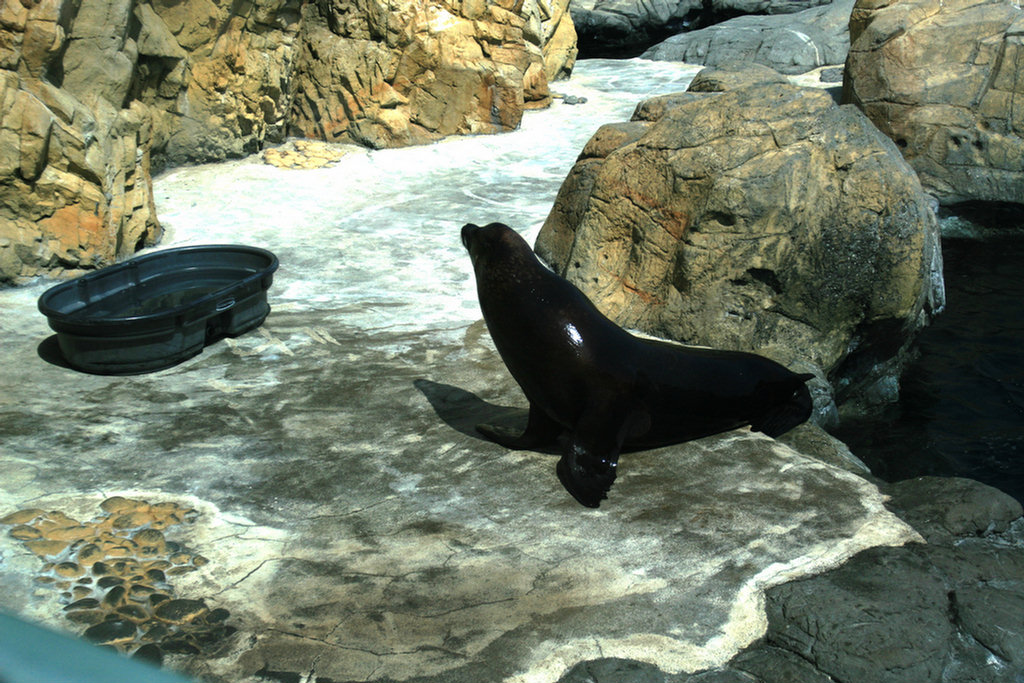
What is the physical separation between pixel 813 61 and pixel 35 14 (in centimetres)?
1279

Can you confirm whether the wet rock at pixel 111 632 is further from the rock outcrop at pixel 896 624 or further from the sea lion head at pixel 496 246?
the sea lion head at pixel 496 246

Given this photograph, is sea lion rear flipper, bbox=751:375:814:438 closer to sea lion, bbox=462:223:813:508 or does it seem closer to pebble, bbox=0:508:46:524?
sea lion, bbox=462:223:813:508

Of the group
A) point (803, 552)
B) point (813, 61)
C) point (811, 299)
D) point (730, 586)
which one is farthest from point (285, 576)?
point (813, 61)

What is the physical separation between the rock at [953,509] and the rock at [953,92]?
25.0 feet

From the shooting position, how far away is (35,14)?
675cm

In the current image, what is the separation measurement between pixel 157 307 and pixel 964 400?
18.5ft

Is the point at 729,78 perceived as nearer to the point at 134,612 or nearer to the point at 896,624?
the point at 896,624

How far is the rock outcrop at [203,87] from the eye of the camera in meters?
6.75

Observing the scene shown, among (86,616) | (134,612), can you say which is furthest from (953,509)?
(86,616)

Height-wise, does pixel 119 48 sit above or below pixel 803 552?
above

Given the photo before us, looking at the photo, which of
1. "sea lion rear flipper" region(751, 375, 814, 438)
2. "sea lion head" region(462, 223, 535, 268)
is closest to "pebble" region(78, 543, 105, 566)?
"sea lion head" region(462, 223, 535, 268)

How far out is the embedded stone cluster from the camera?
2.77 meters

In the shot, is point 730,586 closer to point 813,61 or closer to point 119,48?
point 119,48

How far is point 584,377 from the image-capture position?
12.6 ft
